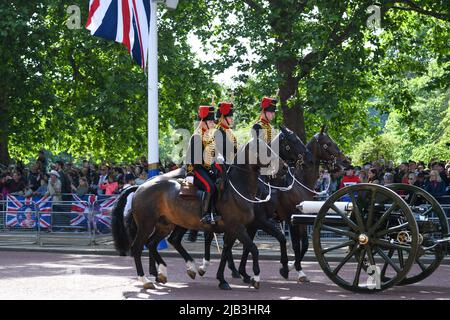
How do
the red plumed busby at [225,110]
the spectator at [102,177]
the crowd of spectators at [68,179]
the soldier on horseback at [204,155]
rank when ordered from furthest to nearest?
1. the spectator at [102,177]
2. the crowd of spectators at [68,179]
3. the red plumed busby at [225,110]
4. the soldier on horseback at [204,155]

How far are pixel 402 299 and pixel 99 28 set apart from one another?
9102 millimetres

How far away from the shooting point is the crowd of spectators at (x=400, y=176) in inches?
672

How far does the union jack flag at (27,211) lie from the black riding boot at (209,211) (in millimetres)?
8244

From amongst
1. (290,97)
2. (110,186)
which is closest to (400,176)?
(290,97)

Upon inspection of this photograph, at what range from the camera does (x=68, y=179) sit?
21656 millimetres

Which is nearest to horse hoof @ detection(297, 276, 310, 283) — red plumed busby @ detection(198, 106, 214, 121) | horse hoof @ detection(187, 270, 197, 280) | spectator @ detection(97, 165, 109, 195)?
horse hoof @ detection(187, 270, 197, 280)

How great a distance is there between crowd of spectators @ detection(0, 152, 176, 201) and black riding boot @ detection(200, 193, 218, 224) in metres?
7.95

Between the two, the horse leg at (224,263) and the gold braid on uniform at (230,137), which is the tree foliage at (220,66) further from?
the horse leg at (224,263)

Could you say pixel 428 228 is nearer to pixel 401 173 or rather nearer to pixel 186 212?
pixel 186 212

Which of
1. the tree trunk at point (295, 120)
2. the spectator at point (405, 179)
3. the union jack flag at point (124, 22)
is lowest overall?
the spectator at point (405, 179)

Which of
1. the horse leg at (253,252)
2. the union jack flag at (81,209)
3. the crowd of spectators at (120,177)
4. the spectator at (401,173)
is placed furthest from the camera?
the union jack flag at (81,209)

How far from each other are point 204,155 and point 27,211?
29.2 ft

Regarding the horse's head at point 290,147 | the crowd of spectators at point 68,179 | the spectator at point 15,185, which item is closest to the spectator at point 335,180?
the crowd of spectators at point 68,179
